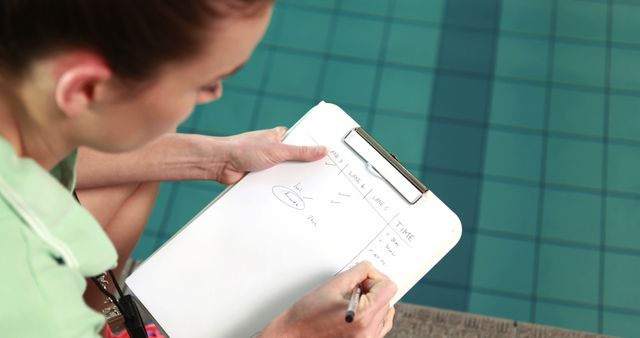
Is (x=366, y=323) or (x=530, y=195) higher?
(x=530, y=195)

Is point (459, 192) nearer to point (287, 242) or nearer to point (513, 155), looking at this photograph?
point (513, 155)

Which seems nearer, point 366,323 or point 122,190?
point 366,323

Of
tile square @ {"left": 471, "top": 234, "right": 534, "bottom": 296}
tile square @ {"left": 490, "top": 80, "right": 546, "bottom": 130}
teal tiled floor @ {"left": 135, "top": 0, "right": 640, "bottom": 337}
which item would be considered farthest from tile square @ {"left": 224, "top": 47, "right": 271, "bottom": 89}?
tile square @ {"left": 471, "top": 234, "right": 534, "bottom": 296}

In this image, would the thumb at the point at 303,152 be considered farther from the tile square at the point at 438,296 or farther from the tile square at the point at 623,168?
the tile square at the point at 623,168

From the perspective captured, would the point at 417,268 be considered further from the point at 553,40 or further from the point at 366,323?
the point at 553,40

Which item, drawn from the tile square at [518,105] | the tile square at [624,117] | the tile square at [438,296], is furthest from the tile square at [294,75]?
the tile square at [624,117]

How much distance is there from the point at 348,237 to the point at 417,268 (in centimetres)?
11

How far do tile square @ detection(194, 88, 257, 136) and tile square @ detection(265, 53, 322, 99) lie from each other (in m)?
0.09

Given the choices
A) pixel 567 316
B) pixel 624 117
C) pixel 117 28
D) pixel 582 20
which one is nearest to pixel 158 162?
pixel 117 28

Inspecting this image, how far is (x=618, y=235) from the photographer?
2230 mm

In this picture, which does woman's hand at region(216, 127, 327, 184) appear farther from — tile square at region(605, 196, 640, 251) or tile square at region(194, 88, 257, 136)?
tile square at region(605, 196, 640, 251)

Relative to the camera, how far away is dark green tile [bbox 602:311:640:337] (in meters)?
2.10

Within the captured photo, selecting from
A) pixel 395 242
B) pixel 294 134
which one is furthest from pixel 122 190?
pixel 395 242

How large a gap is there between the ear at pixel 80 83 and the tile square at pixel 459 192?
1746 mm
